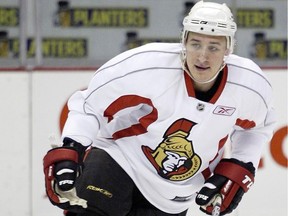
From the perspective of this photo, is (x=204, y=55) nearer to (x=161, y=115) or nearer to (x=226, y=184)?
(x=161, y=115)

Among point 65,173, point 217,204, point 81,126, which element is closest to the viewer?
point 65,173

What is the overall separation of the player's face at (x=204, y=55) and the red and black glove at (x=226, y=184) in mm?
336

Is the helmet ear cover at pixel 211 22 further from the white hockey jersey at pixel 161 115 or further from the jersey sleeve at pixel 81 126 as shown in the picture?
the jersey sleeve at pixel 81 126

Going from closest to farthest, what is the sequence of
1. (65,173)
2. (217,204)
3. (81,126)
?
(65,173) < (81,126) < (217,204)

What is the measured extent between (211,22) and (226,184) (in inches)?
19.8

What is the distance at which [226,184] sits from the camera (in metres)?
2.78

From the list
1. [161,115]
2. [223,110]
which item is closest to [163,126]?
[161,115]

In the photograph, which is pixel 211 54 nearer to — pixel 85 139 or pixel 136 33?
pixel 85 139

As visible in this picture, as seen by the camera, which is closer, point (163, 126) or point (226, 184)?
point (163, 126)

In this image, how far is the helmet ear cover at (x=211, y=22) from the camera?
258cm

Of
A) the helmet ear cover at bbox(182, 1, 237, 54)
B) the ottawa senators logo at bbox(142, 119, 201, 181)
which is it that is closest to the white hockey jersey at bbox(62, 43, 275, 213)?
the ottawa senators logo at bbox(142, 119, 201, 181)

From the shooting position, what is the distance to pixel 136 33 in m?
4.97

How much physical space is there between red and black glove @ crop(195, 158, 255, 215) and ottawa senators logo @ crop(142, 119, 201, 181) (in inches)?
2.9

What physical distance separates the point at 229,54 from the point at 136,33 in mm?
2357
